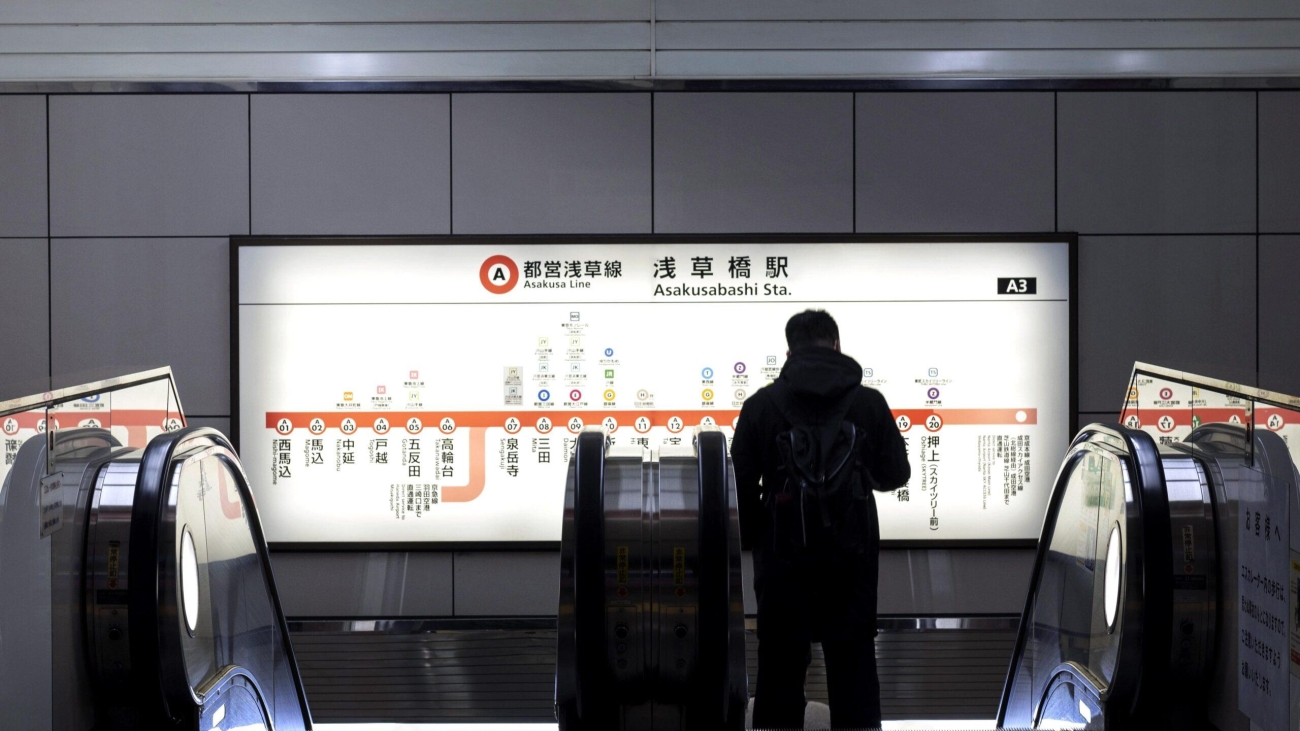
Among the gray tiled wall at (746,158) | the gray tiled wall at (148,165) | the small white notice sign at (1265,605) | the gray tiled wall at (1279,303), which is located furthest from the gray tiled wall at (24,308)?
the gray tiled wall at (1279,303)

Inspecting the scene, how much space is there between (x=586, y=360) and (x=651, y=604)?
214cm

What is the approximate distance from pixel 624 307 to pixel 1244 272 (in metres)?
2.78

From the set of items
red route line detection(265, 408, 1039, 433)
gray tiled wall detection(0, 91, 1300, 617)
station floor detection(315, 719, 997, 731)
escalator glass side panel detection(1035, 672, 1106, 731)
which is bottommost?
station floor detection(315, 719, 997, 731)

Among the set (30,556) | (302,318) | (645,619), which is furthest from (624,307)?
(30,556)

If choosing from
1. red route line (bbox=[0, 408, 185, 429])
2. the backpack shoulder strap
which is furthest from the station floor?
red route line (bbox=[0, 408, 185, 429])

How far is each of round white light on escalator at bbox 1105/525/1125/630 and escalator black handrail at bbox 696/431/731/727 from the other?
3.21 feet

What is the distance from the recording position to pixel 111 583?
2.09 m

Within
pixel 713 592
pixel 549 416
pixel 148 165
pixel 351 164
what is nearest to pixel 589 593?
pixel 713 592

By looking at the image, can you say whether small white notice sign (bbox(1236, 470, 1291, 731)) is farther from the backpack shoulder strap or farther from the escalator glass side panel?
the backpack shoulder strap

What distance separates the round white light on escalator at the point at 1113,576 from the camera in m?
2.22

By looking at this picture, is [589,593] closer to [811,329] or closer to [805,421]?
[805,421]

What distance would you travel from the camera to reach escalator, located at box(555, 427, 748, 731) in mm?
2018

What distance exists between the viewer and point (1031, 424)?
410 cm

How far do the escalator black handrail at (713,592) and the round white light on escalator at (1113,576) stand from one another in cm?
98
